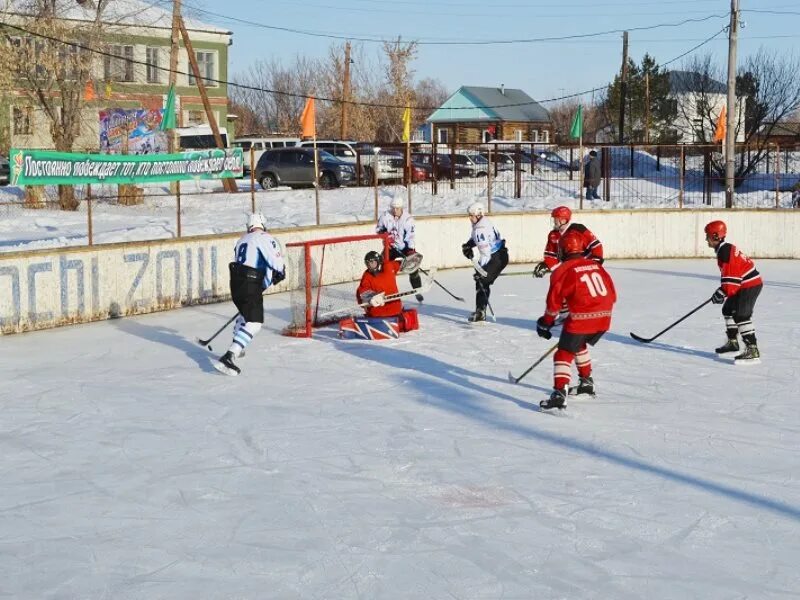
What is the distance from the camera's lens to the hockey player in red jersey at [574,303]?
26.1ft

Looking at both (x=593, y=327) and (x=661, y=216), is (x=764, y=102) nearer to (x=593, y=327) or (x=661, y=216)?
(x=661, y=216)

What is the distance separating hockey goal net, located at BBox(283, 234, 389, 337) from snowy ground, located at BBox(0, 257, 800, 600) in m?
0.76

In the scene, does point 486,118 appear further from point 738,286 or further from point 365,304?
point 738,286

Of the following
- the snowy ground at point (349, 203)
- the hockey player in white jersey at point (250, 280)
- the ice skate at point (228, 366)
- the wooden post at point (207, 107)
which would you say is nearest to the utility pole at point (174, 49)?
the wooden post at point (207, 107)

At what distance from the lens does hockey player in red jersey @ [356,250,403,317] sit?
1165 cm

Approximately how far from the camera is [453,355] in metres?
10.6

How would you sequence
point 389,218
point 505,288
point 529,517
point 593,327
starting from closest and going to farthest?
point 529,517 → point 593,327 → point 389,218 → point 505,288

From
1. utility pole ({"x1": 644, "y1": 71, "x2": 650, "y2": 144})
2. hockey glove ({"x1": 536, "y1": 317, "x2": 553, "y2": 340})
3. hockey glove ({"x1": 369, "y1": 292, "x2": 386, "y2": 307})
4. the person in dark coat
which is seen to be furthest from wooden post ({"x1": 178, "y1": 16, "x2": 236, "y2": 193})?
hockey glove ({"x1": 536, "y1": 317, "x2": 553, "y2": 340})

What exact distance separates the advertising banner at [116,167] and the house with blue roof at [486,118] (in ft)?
159

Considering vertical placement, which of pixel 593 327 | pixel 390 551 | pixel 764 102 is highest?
pixel 764 102

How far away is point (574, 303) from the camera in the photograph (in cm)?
798

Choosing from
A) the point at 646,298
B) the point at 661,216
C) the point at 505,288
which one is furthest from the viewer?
the point at 661,216

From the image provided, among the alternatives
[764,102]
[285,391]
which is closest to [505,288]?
[285,391]

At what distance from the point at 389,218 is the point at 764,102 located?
26.9 metres
